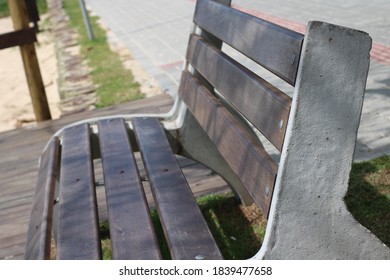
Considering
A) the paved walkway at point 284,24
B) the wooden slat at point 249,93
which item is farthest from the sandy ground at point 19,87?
the wooden slat at point 249,93

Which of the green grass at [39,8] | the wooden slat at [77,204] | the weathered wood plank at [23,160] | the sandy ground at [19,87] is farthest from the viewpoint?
the green grass at [39,8]

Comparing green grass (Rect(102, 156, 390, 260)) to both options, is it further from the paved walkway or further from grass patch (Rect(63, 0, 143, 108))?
grass patch (Rect(63, 0, 143, 108))

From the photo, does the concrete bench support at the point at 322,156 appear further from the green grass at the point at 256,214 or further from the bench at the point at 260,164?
the green grass at the point at 256,214

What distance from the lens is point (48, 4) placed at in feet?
72.0

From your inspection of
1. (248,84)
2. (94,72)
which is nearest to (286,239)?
(248,84)

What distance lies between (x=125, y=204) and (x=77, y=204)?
0.20 metres

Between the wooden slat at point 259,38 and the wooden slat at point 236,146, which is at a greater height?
the wooden slat at point 259,38

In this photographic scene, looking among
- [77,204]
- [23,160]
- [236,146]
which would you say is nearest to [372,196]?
[236,146]

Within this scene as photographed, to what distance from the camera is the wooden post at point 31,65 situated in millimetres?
5867

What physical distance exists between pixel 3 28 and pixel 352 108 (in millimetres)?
17789

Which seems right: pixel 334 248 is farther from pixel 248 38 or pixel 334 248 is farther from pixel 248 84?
pixel 248 38

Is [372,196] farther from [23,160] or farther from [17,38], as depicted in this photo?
[17,38]

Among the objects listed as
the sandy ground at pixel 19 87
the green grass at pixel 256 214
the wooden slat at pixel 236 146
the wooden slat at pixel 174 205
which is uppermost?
the wooden slat at pixel 236 146

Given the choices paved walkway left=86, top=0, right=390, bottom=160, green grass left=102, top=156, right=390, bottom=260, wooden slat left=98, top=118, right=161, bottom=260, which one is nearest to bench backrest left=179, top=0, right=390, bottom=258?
wooden slat left=98, top=118, right=161, bottom=260
